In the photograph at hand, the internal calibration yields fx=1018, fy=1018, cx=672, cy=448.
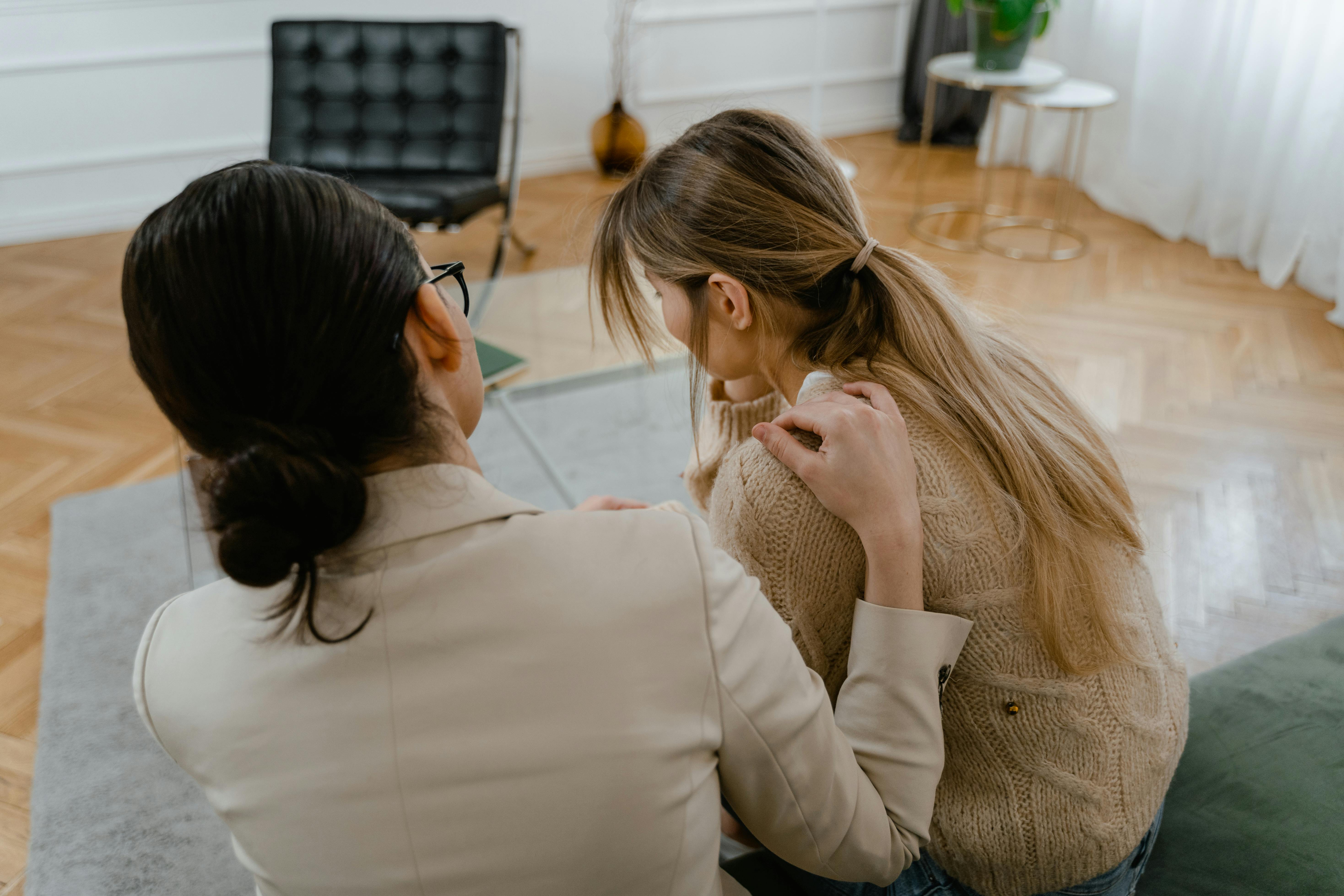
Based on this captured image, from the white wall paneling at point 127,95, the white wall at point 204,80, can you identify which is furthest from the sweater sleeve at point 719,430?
the white wall paneling at point 127,95

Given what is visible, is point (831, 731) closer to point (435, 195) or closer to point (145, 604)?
point (145, 604)

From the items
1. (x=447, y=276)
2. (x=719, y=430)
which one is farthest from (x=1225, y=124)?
(x=447, y=276)

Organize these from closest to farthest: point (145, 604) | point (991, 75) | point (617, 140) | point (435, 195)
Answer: point (145, 604), point (435, 195), point (991, 75), point (617, 140)

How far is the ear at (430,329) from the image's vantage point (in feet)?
2.30

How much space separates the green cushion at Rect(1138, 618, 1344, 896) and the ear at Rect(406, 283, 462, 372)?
0.98 metres

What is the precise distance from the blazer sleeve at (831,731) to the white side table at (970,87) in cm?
319

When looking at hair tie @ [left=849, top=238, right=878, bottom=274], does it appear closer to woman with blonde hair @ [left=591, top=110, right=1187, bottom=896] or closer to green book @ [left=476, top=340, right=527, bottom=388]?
woman with blonde hair @ [left=591, top=110, right=1187, bottom=896]

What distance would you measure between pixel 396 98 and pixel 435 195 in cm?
60

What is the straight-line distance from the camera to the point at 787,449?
3.04ft

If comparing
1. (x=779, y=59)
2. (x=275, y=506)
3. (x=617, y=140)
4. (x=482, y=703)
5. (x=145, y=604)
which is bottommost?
(x=145, y=604)

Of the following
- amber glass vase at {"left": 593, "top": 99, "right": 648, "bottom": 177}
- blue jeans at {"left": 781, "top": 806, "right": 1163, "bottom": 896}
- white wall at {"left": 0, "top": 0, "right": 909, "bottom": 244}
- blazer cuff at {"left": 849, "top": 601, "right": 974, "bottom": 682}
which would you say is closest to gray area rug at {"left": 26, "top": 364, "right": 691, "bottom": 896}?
blazer cuff at {"left": 849, "top": 601, "right": 974, "bottom": 682}

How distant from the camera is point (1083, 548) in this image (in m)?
0.96

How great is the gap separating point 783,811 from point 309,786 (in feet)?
1.11

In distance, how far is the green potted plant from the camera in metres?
3.55
